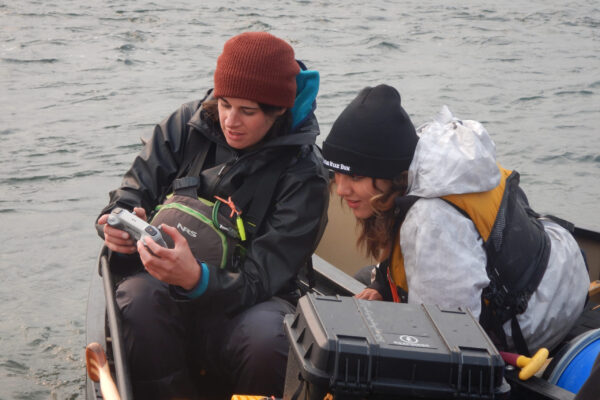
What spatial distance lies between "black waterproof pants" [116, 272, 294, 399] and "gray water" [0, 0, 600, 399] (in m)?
2.46

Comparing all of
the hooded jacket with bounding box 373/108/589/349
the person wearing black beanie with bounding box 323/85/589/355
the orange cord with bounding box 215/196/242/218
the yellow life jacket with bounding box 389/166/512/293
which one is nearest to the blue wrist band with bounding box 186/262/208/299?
the orange cord with bounding box 215/196/242/218

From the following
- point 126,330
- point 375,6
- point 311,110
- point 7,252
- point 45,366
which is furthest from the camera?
point 375,6

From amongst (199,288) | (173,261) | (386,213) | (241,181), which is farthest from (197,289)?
(386,213)

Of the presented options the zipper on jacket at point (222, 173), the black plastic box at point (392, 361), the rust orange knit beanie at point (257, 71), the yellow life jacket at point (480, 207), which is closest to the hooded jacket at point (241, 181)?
the zipper on jacket at point (222, 173)

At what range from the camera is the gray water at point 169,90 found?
6.37 m

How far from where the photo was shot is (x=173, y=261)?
2.25 m

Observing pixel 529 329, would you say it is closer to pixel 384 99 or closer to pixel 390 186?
pixel 390 186

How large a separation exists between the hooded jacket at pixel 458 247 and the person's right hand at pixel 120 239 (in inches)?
35.6

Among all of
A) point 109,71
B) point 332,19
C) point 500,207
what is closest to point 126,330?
point 500,207

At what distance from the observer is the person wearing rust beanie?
2.43 metres

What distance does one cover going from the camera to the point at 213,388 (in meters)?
2.77

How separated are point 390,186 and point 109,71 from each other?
10214 mm

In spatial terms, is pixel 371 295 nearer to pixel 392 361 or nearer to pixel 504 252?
pixel 504 252

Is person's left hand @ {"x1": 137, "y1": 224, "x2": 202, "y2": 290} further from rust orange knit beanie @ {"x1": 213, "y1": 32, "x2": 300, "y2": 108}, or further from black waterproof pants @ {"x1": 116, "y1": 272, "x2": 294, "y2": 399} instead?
rust orange knit beanie @ {"x1": 213, "y1": 32, "x2": 300, "y2": 108}
